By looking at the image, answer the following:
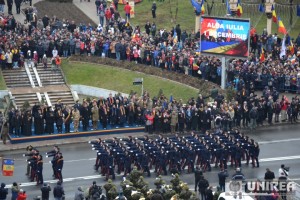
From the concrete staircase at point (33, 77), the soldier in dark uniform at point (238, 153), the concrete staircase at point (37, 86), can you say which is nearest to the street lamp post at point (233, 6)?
the concrete staircase at point (37, 86)

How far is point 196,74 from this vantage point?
211ft

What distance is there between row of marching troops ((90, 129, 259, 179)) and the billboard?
9306 mm

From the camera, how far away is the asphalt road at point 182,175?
50.3m

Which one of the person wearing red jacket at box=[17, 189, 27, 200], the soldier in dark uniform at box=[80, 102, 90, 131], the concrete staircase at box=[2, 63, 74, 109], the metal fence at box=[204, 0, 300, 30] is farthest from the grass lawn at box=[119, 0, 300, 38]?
the person wearing red jacket at box=[17, 189, 27, 200]

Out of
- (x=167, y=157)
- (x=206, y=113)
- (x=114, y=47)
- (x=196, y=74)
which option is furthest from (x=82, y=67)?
(x=167, y=157)

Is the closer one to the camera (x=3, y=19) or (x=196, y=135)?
(x=196, y=135)

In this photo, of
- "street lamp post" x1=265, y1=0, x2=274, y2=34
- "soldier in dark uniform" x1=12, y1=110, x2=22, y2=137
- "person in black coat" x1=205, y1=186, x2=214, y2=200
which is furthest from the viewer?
"street lamp post" x1=265, y1=0, x2=274, y2=34

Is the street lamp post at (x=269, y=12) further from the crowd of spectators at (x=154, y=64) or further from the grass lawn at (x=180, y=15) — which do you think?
the grass lawn at (x=180, y=15)

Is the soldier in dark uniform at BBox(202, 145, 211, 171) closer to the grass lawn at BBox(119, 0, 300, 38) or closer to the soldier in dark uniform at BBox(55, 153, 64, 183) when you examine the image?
the soldier in dark uniform at BBox(55, 153, 64, 183)

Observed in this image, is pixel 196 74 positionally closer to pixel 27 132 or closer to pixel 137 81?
pixel 137 81

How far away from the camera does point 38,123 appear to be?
57219 mm

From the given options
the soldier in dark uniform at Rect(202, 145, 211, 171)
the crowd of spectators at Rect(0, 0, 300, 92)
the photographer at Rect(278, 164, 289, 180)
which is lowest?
the soldier in dark uniform at Rect(202, 145, 211, 171)

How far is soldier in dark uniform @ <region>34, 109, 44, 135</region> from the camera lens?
57.0 metres

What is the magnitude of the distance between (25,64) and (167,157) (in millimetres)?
17035
